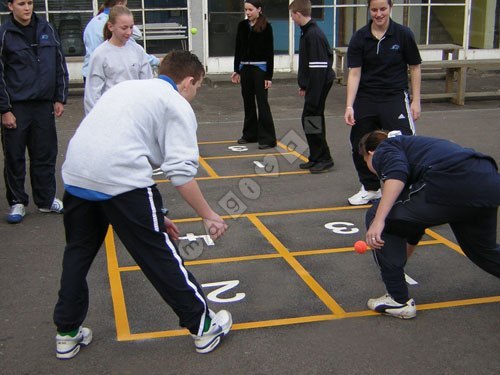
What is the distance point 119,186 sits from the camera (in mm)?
3393

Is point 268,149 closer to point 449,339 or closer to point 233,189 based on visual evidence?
point 233,189

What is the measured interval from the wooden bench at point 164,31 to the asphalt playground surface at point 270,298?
9056 millimetres

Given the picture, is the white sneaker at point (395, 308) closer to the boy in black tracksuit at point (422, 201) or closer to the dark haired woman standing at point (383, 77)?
the boy in black tracksuit at point (422, 201)

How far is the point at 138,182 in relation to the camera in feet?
11.2

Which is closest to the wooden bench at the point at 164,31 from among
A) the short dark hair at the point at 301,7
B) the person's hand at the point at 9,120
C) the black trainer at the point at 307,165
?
the black trainer at the point at 307,165

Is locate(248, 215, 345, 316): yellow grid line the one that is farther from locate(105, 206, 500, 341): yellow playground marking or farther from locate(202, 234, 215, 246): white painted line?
locate(202, 234, 215, 246): white painted line

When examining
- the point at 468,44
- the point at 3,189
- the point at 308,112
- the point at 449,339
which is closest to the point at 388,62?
the point at 308,112

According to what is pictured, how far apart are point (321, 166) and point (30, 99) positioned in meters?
3.51

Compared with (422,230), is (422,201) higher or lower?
higher

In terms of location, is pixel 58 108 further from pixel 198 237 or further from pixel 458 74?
pixel 458 74

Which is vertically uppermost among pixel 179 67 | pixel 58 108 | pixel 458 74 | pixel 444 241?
pixel 179 67

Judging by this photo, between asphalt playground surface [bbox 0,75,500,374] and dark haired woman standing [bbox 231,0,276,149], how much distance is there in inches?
73.9

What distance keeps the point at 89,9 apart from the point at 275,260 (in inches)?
466

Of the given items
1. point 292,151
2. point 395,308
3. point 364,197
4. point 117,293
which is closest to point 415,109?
point 364,197
